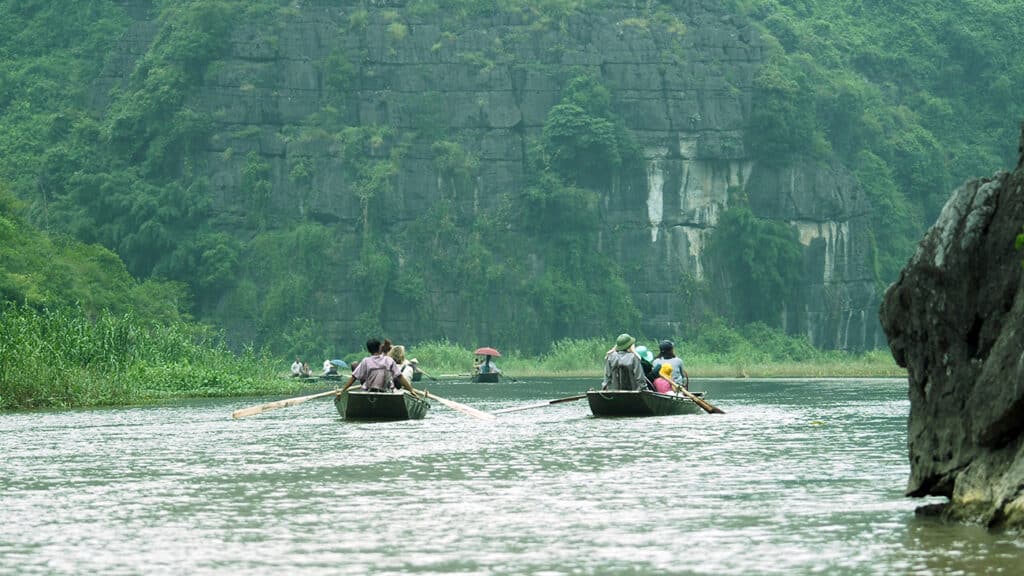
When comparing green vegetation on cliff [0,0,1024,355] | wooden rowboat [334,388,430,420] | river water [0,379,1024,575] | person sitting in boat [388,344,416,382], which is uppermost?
green vegetation on cliff [0,0,1024,355]

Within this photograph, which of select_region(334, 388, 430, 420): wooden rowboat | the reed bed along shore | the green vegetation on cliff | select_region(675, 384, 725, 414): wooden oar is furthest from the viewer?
the green vegetation on cliff

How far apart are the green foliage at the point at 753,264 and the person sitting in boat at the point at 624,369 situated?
5952cm

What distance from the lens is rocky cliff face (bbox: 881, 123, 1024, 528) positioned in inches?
519

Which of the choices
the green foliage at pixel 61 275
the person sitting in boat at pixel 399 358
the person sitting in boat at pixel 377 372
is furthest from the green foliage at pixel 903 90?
the person sitting in boat at pixel 377 372

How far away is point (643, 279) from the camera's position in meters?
89.3

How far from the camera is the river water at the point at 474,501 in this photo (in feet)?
41.8

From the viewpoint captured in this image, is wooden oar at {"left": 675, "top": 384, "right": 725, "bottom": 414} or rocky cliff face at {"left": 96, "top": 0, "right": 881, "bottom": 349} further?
rocky cliff face at {"left": 96, "top": 0, "right": 881, "bottom": 349}

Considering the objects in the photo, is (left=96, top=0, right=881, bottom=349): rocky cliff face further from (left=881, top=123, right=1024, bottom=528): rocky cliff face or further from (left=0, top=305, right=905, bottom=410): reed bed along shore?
(left=881, top=123, right=1024, bottom=528): rocky cliff face

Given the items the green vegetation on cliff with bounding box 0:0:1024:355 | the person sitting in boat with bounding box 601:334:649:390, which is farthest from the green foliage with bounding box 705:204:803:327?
the person sitting in boat with bounding box 601:334:649:390

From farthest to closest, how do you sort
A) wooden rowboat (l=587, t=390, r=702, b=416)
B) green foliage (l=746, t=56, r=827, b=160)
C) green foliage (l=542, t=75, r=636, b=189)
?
green foliage (l=746, t=56, r=827, b=160) < green foliage (l=542, t=75, r=636, b=189) < wooden rowboat (l=587, t=390, r=702, b=416)

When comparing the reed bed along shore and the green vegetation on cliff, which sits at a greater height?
the green vegetation on cliff

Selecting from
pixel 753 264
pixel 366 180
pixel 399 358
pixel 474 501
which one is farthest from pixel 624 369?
pixel 753 264

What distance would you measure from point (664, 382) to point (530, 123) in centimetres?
6041

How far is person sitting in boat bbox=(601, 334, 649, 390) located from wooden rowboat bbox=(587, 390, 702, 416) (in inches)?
10.3
